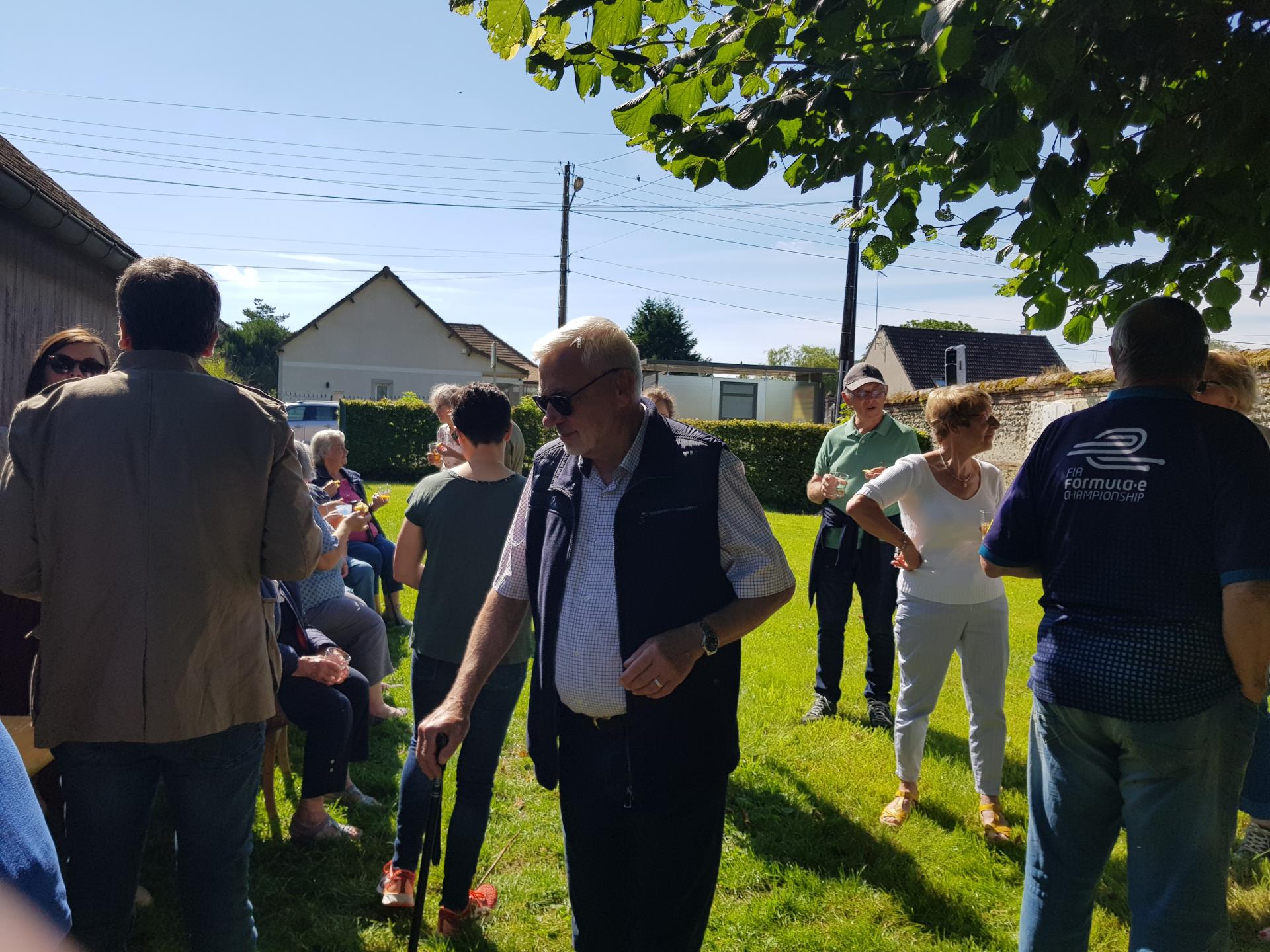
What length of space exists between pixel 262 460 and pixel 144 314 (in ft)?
1.58

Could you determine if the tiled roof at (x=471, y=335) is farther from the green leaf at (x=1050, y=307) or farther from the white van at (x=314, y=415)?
the green leaf at (x=1050, y=307)

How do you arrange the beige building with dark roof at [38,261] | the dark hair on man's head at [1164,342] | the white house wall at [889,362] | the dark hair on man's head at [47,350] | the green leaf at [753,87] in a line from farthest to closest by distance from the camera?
the white house wall at [889,362] < the beige building with dark roof at [38,261] < the dark hair on man's head at [47,350] < the green leaf at [753,87] < the dark hair on man's head at [1164,342]

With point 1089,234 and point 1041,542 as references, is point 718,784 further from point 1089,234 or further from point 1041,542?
point 1089,234

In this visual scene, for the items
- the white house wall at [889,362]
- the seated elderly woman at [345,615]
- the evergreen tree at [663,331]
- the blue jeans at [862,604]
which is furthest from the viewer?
the evergreen tree at [663,331]

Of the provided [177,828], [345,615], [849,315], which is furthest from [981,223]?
[849,315]

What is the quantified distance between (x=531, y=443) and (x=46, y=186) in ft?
55.1

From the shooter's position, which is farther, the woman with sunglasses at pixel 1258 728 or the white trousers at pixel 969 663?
the white trousers at pixel 969 663

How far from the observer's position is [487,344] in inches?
1663

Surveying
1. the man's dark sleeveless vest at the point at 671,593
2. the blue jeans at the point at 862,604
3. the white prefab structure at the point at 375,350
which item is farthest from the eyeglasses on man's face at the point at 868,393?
the white prefab structure at the point at 375,350

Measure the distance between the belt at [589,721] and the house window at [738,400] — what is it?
33.7 m

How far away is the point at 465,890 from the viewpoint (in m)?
3.29

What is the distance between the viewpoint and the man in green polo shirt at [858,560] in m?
5.41

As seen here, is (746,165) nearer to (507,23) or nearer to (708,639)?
(507,23)

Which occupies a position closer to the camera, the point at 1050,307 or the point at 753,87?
the point at 753,87
